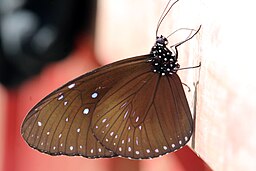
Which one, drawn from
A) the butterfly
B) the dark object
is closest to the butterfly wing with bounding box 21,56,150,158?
the butterfly

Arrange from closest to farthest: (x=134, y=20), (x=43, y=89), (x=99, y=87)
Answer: (x=99, y=87), (x=134, y=20), (x=43, y=89)

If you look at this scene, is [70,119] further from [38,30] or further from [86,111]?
[38,30]

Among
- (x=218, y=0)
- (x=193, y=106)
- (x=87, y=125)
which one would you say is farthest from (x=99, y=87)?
(x=218, y=0)

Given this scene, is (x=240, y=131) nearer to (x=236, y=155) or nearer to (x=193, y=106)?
(x=236, y=155)

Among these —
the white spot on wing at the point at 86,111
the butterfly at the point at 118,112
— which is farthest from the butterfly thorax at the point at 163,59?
the white spot on wing at the point at 86,111

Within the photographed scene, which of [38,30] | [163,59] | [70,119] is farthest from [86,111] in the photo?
[38,30]
